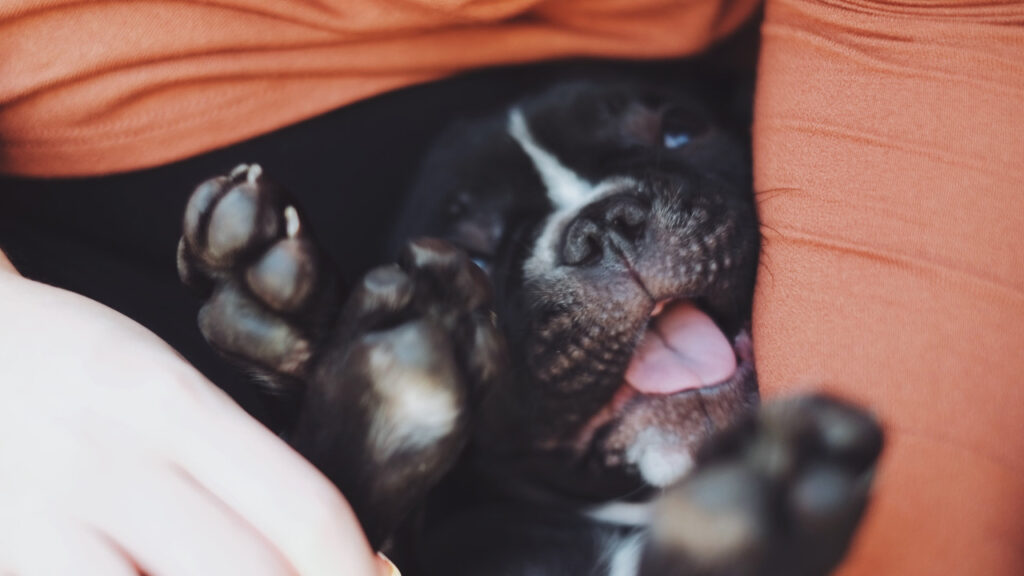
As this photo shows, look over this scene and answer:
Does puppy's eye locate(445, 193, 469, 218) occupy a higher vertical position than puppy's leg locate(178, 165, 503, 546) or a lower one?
lower

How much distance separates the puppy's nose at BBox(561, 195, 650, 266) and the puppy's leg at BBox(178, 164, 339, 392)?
0.38 m

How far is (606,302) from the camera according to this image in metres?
0.94

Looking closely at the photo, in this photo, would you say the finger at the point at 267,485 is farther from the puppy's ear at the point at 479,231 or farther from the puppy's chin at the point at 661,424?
the puppy's ear at the point at 479,231

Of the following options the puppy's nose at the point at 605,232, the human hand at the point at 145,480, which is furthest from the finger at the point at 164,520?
the puppy's nose at the point at 605,232

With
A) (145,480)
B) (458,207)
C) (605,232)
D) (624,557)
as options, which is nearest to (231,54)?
(458,207)

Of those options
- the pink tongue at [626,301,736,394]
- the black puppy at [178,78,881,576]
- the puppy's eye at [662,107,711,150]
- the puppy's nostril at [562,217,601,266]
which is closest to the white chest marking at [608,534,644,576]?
the black puppy at [178,78,881,576]

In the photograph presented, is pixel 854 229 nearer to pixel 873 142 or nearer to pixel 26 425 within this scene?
pixel 873 142

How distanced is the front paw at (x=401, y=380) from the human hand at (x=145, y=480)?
0.08 metres

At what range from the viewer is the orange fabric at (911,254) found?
618 millimetres

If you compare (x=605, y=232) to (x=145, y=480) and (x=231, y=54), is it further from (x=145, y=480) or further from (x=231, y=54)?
(x=145, y=480)

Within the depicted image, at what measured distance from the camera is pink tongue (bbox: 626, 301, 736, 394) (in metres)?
0.97

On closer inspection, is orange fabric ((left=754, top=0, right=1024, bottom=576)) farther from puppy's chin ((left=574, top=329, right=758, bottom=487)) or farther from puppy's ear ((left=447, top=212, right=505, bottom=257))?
puppy's ear ((left=447, top=212, right=505, bottom=257))

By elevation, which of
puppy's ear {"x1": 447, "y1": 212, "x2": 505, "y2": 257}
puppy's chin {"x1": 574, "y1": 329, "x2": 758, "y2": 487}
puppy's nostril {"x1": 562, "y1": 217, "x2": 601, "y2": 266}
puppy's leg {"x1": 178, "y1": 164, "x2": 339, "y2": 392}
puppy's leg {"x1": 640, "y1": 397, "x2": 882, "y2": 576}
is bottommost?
puppy's chin {"x1": 574, "y1": 329, "x2": 758, "y2": 487}

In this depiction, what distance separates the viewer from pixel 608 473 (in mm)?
995
